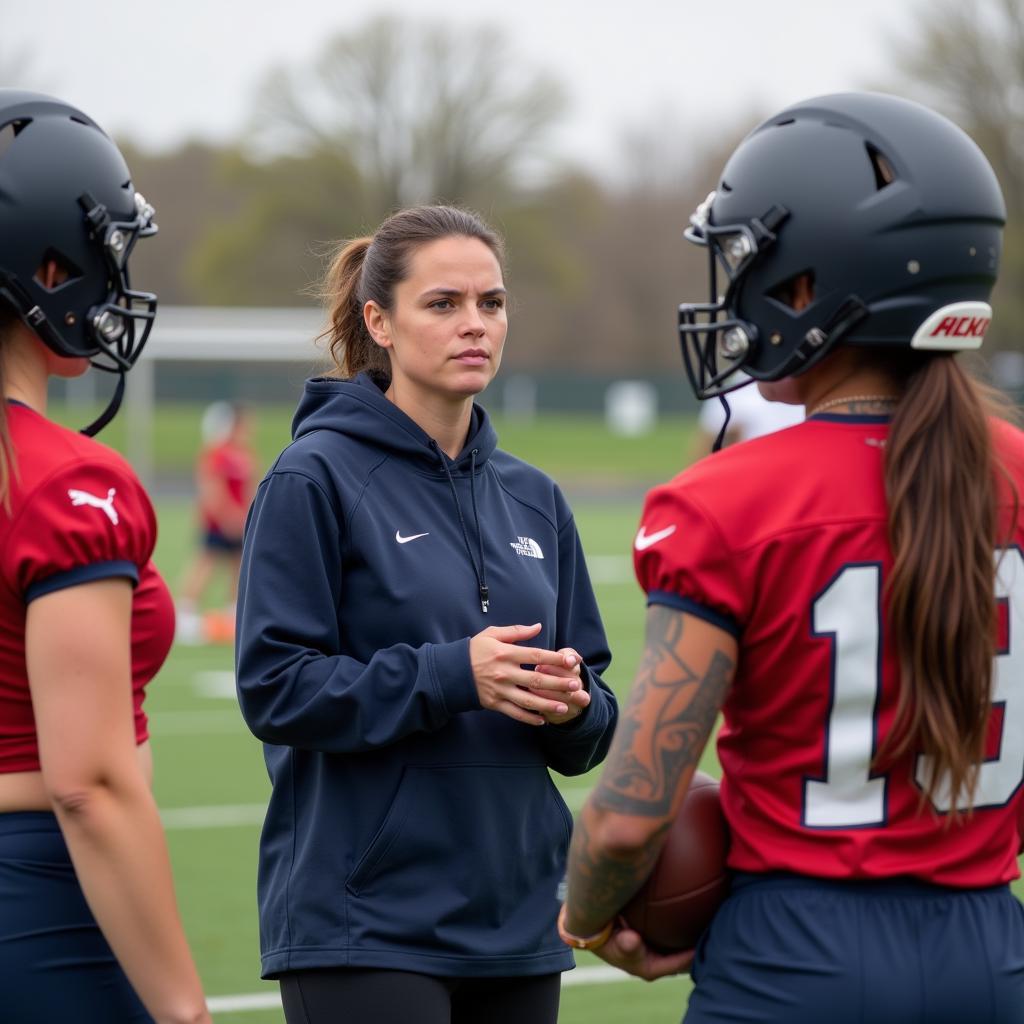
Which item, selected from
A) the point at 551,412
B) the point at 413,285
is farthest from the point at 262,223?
the point at 413,285

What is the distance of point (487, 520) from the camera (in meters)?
3.05

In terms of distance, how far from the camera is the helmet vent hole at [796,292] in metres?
2.13

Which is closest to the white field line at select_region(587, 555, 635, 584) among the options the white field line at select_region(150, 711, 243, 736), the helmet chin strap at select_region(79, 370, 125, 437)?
the white field line at select_region(150, 711, 243, 736)

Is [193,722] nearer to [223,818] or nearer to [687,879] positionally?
[223,818]

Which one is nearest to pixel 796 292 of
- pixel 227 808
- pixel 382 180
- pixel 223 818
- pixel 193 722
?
pixel 223 818

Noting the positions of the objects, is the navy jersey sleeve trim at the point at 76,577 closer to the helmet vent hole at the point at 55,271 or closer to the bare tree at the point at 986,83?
the helmet vent hole at the point at 55,271

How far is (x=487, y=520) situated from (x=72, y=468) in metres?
1.09

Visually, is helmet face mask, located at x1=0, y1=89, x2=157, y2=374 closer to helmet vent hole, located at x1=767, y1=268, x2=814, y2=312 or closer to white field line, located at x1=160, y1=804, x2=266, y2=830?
helmet vent hole, located at x1=767, y1=268, x2=814, y2=312

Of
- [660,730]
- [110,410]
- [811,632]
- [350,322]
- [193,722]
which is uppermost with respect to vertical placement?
[350,322]

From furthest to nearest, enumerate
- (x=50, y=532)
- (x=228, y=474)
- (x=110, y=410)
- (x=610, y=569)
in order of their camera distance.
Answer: (x=610, y=569) < (x=228, y=474) < (x=110, y=410) < (x=50, y=532)

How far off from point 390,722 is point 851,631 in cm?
100

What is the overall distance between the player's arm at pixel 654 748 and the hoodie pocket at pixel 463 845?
26.7 inches

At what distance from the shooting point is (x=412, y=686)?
2711mm

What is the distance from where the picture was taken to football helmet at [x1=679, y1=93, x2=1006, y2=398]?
6.87 feet
